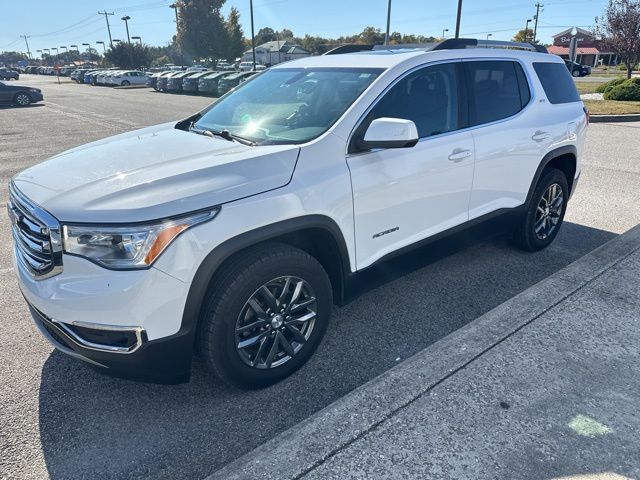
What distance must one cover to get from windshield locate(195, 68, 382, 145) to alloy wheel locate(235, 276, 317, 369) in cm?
87

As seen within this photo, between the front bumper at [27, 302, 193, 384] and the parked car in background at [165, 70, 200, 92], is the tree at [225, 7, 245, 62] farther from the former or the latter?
the front bumper at [27, 302, 193, 384]

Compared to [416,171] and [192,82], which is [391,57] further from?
[192,82]

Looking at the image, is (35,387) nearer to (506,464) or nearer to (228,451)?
(228,451)

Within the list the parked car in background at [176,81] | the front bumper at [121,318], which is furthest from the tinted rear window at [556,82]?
the parked car in background at [176,81]

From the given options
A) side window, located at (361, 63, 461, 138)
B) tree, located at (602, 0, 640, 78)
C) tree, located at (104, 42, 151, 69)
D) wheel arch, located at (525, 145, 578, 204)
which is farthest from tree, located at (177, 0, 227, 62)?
side window, located at (361, 63, 461, 138)

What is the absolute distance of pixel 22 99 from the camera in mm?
23328

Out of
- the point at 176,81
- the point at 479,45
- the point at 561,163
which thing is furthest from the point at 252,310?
the point at 176,81

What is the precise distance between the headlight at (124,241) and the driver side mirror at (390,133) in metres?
1.16

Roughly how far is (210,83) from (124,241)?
2901cm

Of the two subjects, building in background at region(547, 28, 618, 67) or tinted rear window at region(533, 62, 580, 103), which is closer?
tinted rear window at region(533, 62, 580, 103)

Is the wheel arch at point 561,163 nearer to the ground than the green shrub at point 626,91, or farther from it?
farther from it

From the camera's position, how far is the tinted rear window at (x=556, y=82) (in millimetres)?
4434

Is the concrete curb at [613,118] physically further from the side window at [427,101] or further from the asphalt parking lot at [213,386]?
the side window at [427,101]

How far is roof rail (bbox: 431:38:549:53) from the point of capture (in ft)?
12.0
